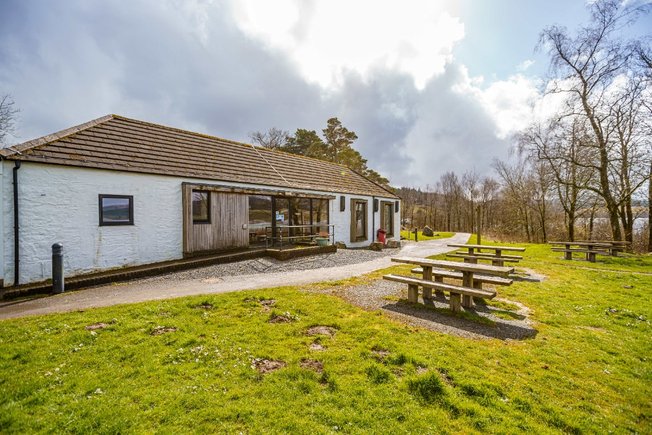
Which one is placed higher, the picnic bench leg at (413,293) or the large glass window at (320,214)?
the large glass window at (320,214)

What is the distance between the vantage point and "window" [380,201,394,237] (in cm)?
2089

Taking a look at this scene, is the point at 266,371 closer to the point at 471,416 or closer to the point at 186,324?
the point at 186,324

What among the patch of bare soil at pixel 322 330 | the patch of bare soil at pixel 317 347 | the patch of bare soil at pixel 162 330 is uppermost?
the patch of bare soil at pixel 162 330

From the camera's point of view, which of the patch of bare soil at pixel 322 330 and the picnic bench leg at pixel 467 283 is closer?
the patch of bare soil at pixel 322 330

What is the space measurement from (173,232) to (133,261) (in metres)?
1.59

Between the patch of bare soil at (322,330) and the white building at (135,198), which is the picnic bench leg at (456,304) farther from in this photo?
the white building at (135,198)

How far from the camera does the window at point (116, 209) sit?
9.11m

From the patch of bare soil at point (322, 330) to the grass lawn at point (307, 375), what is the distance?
9 centimetres

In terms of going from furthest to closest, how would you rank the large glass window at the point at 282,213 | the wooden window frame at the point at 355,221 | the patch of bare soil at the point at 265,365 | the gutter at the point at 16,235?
the wooden window frame at the point at 355,221 < the large glass window at the point at 282,213 < the gutter at the point at 16,235 < the patch of bare soil at the point at 265,365

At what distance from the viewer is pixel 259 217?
44.4ft

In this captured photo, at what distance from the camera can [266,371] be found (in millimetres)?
3682

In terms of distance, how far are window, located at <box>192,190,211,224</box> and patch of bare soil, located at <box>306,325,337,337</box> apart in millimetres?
8089

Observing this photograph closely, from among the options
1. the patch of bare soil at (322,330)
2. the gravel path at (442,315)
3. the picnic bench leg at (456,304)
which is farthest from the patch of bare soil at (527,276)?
the patch of bare soil at (322,330)

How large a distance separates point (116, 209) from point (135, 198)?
2.16 ft
